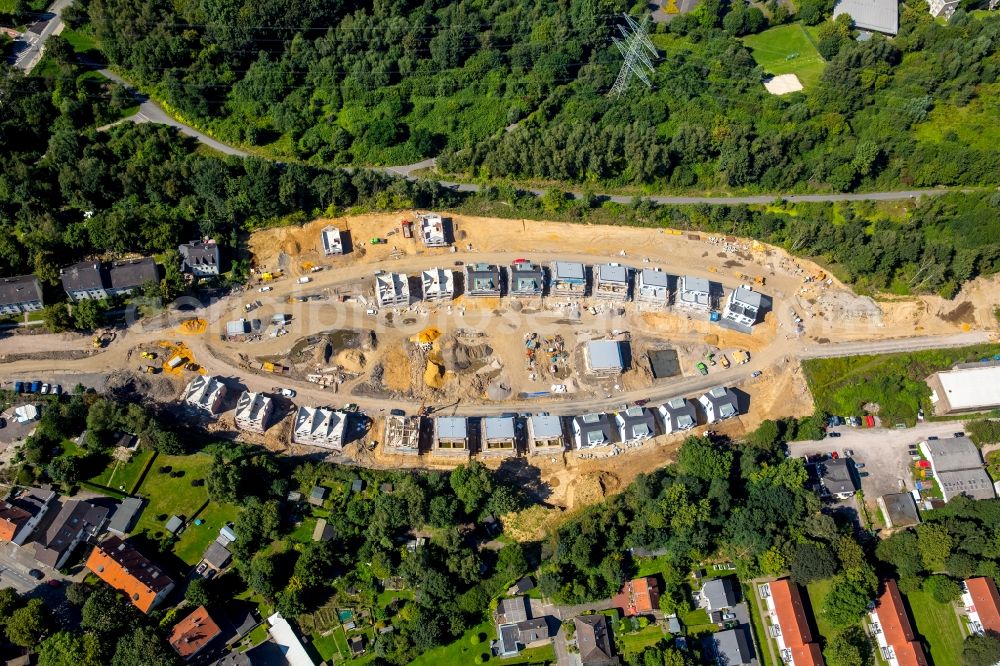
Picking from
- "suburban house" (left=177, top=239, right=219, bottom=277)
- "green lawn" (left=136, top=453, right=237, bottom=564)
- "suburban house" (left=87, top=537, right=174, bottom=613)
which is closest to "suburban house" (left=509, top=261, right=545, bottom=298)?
"suburban house" (left=177, top=239, right=219, bottom=277)

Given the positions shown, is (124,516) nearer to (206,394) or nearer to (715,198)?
(206,394)

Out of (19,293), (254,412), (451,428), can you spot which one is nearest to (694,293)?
(451,428)

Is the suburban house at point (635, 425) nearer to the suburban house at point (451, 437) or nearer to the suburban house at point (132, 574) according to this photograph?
the suburban house at point (451, 437)

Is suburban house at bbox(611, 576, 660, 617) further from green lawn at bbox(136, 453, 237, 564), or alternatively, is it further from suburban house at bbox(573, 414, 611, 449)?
green lawn at bbox(136, 453, 237, 564)

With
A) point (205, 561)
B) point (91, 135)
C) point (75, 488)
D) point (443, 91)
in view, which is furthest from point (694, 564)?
point (91, 135)

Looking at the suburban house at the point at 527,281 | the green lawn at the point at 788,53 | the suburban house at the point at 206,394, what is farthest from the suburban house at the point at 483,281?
the green lawn at the point at 788,53

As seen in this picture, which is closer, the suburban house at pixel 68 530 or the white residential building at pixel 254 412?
the suburban house at pixel 68 530

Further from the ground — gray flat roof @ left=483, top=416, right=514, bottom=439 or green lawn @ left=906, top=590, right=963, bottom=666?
gray flat roof @ left=483, top=416, right=514, bottom=439
